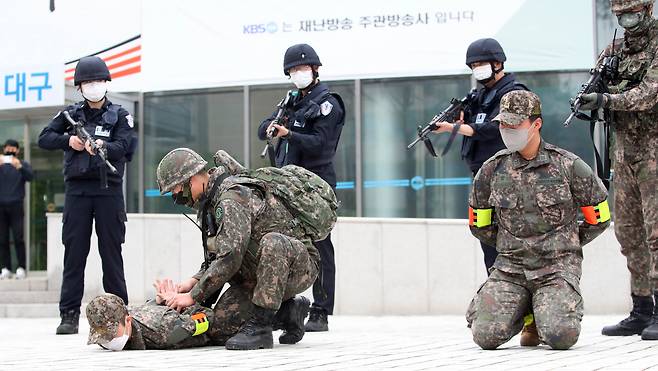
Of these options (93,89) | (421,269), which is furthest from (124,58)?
(93,89)

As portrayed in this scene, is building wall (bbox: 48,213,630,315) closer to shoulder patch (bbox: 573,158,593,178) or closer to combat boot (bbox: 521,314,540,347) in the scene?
combat boot (bbox: 521,314,540,347)

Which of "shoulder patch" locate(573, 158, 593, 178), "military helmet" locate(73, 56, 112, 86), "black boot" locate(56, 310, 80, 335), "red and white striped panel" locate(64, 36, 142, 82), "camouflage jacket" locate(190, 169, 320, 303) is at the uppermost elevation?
"red and white striped panel" locate(64, 36, 142, 82)

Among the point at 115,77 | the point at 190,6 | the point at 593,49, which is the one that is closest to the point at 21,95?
the point at 115,77

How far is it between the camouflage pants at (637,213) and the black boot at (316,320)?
7.33 feet

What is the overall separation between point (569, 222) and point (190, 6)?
10176 millimetres

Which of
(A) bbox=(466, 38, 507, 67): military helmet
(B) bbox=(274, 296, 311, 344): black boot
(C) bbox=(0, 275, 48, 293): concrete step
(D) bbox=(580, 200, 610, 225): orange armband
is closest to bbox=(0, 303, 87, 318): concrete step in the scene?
(C) bbox=(0, 275, 48, 293): concrete step

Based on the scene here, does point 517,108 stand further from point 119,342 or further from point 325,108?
point 119,342

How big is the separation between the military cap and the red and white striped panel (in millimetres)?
10120

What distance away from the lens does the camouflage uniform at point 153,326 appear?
645 cm

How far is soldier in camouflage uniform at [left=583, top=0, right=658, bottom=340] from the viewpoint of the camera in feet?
23.4

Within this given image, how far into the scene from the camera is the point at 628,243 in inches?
291

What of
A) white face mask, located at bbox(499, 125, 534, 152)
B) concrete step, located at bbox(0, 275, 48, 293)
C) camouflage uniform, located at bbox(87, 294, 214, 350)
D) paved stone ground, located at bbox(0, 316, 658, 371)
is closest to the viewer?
paved stone ground, located at bbox(0, 316, 658, 371)

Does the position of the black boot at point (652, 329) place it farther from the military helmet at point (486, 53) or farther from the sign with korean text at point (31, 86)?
the sign with korean text at point (31, 86)

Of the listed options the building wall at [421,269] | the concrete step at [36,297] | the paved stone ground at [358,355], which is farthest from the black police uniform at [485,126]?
the concrete step at [36,297]
